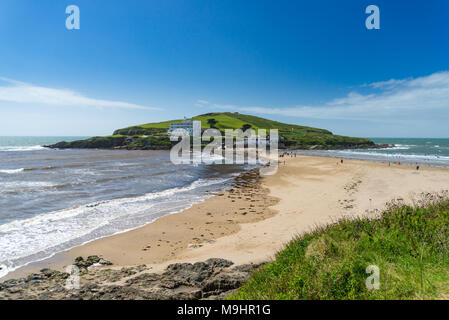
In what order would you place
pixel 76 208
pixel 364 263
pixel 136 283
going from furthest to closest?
pixel 76 208
pixel 136 283
pixel 364 263

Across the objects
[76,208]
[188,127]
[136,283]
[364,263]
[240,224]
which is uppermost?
[188,127]

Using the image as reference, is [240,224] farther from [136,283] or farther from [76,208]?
[76,208]

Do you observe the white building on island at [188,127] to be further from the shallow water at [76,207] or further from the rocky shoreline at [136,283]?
the rocky shoreline at [136,283]

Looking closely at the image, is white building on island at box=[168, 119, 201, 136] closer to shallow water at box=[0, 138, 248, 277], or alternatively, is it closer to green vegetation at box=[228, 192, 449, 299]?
shallow water at box=[0, 138, 248, 277]

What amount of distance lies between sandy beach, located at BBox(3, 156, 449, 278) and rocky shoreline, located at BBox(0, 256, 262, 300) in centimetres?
104

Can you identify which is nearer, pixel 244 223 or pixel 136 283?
pixel 136 283

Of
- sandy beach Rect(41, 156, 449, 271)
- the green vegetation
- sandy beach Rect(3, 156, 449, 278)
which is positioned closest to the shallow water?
sandy beach Rect(3, 156, 449, 278)

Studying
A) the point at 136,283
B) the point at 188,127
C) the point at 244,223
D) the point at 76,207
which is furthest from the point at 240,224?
the point at 188,127

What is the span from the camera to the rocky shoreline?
6754 mm

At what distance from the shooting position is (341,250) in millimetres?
6215

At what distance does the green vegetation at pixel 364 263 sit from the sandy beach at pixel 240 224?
2.80 m

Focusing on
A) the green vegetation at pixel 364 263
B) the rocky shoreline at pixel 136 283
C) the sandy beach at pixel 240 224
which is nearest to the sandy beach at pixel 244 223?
the sandy beach at pixel 240 224

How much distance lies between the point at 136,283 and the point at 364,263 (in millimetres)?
6522

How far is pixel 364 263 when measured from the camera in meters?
5.45
